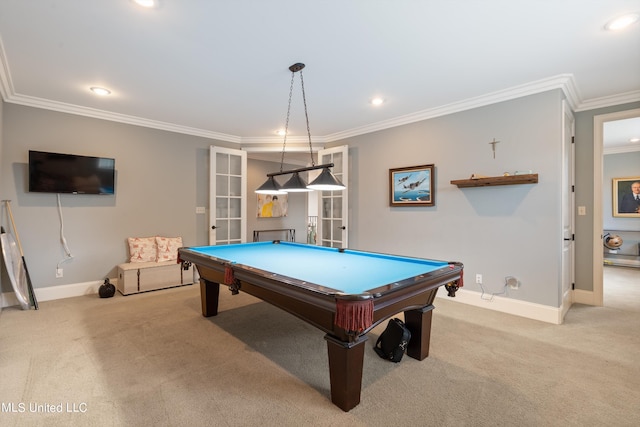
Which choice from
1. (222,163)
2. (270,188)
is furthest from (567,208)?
(222,163)

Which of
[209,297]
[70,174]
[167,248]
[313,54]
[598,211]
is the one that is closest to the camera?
[313,54]

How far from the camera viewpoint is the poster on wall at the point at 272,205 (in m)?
7.52

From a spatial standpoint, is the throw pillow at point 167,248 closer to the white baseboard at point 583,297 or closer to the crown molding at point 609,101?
the white baseboard at point 583,297

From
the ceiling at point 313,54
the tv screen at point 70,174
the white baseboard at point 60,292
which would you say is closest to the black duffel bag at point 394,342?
the ceiling at point 313,54

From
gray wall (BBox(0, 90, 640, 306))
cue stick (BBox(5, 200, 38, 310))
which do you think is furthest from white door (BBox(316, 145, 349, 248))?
cue stick (BBox(5, 200, 38, 310))

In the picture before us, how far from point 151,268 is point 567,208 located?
17.5 feet

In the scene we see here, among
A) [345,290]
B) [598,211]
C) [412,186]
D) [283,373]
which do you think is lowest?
[283,373]

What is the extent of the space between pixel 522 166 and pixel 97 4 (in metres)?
4.01

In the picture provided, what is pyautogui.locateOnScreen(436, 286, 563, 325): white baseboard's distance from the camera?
3.08m

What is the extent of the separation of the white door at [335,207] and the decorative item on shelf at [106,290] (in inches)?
120

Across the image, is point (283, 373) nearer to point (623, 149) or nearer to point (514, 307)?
point (514, 307)

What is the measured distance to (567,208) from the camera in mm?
3451

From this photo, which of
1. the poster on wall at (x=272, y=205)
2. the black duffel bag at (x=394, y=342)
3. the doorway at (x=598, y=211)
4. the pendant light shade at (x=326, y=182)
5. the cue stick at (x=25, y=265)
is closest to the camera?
the black duffel bag at (x=394, y=342)

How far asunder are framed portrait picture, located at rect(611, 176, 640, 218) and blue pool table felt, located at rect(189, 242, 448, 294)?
21.6 feet
